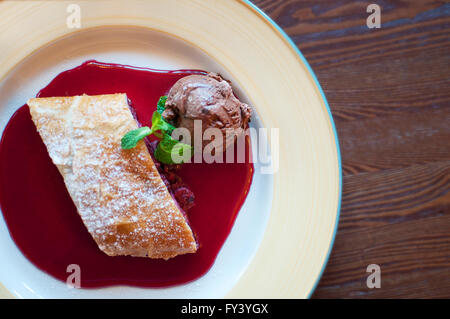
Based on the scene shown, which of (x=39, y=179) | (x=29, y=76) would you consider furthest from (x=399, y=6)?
(x=39, y=179)

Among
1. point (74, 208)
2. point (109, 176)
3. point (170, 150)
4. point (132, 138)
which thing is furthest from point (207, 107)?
point (74, 208)

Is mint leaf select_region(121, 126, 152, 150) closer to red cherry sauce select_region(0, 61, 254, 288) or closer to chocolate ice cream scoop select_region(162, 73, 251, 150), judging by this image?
chocolate ice cream scoop select_region(162, 73, 251, 150)

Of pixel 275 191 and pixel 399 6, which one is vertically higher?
pixel 399 6

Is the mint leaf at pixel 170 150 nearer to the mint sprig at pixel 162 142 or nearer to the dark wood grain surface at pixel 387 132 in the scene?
the mint sprig at pixel 162 142

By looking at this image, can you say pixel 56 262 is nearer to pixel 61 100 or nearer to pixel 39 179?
pixel 39 179

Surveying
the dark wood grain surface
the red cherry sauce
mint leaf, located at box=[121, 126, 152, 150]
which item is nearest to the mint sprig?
mint leaf, located at box=[121, 126, 152, 150]
